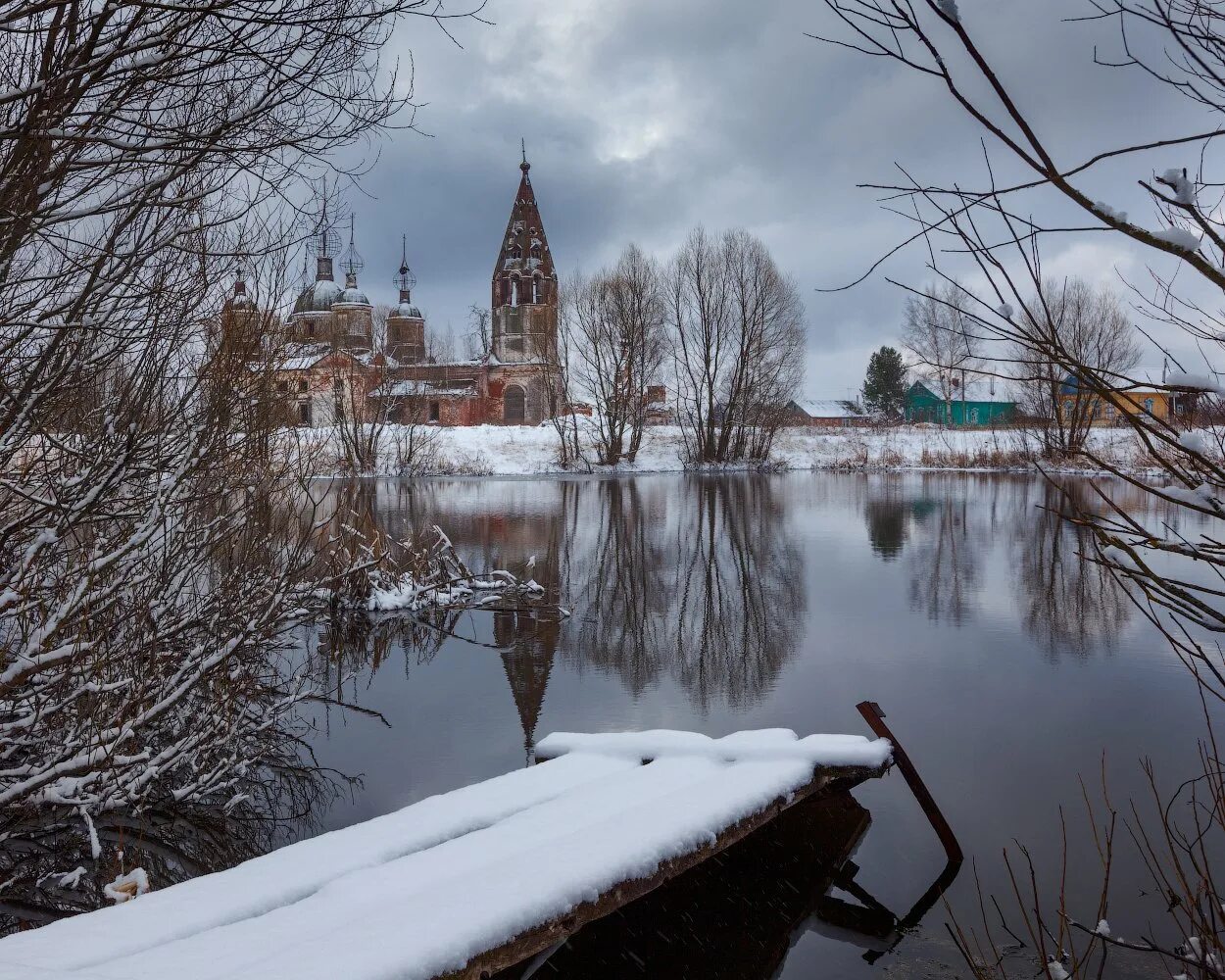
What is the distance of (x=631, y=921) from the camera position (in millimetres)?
4988

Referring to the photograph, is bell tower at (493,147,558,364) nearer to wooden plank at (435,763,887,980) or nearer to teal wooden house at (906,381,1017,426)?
teal wooden house at (906,381,1017,426)

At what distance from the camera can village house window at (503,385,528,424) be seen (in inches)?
2377

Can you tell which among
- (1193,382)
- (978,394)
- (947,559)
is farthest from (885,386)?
(1193,382)

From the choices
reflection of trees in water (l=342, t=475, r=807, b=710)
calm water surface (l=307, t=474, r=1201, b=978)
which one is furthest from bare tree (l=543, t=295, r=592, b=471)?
calm water surface (l=307, t=474, r=1201, b=978)

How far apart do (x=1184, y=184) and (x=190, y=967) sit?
3165mm

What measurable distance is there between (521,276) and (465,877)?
60.2 metres

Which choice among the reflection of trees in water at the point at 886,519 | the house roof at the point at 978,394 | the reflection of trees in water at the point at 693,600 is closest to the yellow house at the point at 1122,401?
the reflection of trees in water at the point at 693,600

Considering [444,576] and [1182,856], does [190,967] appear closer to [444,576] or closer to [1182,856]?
[1182,856]

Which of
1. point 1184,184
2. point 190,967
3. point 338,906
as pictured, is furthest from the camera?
point 338,906

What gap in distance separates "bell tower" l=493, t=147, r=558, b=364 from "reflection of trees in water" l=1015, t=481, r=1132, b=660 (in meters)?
45.8

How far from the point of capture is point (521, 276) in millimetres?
Answer: 61812

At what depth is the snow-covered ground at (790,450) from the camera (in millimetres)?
40375

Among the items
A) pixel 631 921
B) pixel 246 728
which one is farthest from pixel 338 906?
pixel 246 728

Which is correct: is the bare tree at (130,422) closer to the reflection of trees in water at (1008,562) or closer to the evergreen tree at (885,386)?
the reflection of trees in water at (1008,562)
